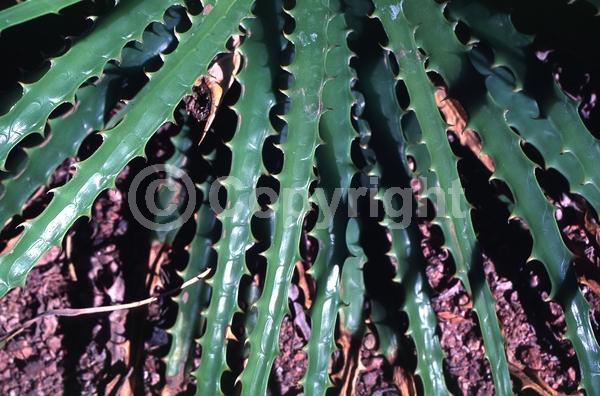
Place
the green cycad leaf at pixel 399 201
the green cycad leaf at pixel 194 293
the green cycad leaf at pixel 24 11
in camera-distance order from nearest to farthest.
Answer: the green cycad leaf at pixel 24 11, the green cycad leaf at pixel 399 201, the green cycad leaf at pixel 194 293

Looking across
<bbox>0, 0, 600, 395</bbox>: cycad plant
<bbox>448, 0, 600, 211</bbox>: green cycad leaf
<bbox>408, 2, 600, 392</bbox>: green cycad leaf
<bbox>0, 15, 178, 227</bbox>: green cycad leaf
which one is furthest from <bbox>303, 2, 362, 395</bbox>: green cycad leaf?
<bbox>0, 15, 178, 227</bbox>: green cycad leaf

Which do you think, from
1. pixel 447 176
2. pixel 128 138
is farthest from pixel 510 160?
pixel 128 138

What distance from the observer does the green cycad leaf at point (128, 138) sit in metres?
0.99

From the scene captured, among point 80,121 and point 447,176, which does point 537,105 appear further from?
point 80,121

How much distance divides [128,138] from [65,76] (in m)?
0.14

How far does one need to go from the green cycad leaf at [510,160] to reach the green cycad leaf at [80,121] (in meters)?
0.47

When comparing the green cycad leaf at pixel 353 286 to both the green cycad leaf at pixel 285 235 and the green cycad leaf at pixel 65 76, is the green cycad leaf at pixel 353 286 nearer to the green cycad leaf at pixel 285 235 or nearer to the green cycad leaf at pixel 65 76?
the green cycad leaf at pixel 285 235

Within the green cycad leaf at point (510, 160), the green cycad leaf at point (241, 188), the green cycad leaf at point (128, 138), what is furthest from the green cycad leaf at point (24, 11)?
the green cycad leaf at point (510, 160)

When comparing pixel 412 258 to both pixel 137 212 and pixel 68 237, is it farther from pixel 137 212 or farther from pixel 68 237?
pixel 68 237

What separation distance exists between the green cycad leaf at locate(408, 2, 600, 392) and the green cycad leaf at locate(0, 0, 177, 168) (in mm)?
445

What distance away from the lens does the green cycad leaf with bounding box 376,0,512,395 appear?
0.99 meters

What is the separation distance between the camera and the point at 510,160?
103 cm

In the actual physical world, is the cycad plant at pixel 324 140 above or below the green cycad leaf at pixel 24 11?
below

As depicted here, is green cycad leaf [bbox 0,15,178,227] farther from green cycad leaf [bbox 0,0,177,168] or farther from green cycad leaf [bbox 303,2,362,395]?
green cycad leaf [bbox 303,2,362,395]
